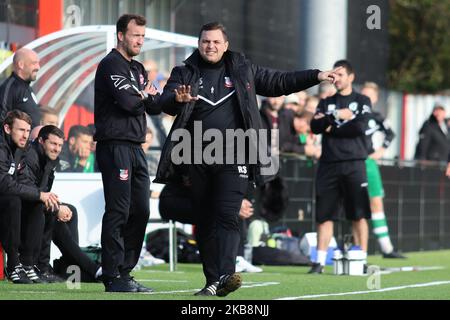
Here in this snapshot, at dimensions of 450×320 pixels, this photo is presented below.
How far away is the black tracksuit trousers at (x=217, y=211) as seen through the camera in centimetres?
1038

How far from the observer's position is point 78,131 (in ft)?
48.4

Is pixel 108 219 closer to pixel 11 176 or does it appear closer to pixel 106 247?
pixel 106 247

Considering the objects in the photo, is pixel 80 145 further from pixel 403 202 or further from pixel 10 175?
pixel 403 202

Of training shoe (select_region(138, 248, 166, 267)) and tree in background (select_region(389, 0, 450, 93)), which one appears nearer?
training shoe (select_region(138, 248, 166, 267))

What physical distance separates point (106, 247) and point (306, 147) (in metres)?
8.10

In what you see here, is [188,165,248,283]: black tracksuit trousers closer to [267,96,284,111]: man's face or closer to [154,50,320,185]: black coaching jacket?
[154,50,320,185]: black coaching jacket

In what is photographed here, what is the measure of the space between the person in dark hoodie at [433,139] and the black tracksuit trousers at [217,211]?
12617 millimetres

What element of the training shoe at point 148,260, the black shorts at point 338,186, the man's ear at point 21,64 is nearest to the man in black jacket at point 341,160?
the black shorts at point 338,186

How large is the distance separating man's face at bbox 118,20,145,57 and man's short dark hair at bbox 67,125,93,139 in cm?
411

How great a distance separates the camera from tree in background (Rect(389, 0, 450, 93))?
38281 millimetres

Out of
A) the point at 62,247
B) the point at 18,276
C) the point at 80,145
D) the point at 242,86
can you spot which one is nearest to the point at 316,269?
the point at 80,145

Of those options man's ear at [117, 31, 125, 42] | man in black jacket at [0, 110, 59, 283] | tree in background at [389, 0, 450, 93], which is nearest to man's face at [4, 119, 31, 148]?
man in black jacket at [0, 110, 59, 283]

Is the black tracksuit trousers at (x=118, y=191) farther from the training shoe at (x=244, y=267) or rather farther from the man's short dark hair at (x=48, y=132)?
the training shoe at (x=244, y=267)

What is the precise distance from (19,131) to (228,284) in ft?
9.83
